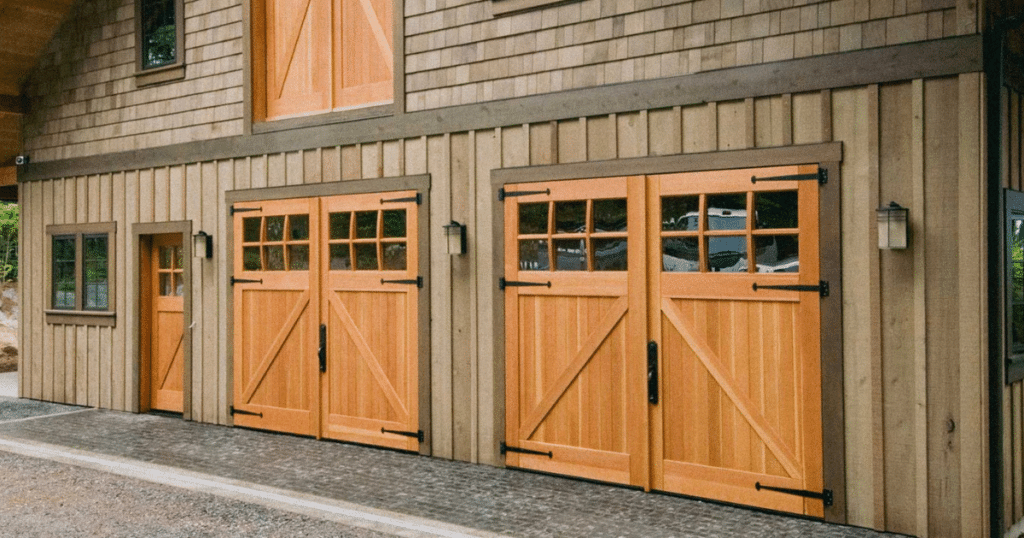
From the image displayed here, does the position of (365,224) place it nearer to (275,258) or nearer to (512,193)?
(275,258)

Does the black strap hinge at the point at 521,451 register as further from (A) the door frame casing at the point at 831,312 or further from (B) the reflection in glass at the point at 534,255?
(A) the door frame casing at the point at 831,312

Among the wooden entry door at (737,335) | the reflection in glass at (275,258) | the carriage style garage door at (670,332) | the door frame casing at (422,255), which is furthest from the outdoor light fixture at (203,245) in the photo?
the wooden entry door at (737,335)

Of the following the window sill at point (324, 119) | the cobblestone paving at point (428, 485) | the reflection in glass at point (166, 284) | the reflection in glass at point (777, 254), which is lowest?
the cobblestone paving at point (428, 485)

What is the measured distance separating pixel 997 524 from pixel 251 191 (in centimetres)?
744

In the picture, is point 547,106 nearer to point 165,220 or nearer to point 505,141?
point 505,141

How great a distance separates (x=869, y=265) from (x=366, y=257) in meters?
4.63

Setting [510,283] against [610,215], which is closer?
[610,215]

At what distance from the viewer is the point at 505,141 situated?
750 centimetres

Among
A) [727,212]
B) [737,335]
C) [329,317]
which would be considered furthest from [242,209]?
[737,335]

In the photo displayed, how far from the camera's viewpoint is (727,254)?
629 cm

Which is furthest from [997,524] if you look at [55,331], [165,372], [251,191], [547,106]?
[55,331]

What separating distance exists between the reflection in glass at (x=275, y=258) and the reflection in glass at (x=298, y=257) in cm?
11

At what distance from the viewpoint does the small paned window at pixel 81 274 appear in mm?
10875

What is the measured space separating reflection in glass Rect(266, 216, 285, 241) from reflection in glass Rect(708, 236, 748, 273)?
4736 millimetres
